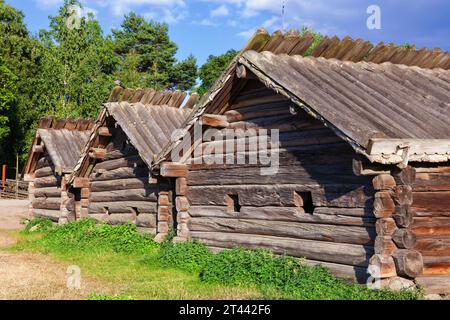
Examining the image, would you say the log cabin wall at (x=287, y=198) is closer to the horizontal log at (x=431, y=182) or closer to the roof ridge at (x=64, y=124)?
the horizontal log at (x=431, y=182)

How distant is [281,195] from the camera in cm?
1099

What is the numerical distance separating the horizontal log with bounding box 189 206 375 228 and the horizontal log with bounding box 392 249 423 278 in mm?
648

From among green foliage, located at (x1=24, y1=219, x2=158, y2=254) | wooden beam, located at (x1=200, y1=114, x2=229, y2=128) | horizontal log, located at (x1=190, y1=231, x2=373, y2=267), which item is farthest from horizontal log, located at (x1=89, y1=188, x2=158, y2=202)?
wooden beam, located at (x1=200, y1=114, x2=229, y2=128)

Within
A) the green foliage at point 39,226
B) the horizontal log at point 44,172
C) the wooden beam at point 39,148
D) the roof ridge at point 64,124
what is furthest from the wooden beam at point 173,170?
the wooden beam at point 39,148

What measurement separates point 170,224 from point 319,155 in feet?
19.6

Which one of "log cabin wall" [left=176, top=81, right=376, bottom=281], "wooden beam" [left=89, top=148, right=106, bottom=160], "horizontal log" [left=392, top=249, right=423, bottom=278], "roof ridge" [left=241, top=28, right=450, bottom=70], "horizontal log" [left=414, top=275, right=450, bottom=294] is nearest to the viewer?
"horizontal log" [left=392, top=249, right=423, bottom=278]

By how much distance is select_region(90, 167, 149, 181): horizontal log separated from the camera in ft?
53.8

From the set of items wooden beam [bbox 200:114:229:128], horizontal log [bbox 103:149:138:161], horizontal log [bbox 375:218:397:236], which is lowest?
horizontal log [bbox 375:218:397:236]

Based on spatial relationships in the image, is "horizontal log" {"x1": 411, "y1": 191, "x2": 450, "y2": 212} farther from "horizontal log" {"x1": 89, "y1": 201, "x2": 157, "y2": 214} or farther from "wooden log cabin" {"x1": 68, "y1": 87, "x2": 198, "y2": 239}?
"horizontal log" {"x1": 89, "y1": 201, "x2": 157, "y2": 214}

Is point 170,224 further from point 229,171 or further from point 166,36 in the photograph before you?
point 166,36

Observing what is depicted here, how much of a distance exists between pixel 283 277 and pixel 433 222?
2.61 m

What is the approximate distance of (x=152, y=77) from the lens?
5541cm

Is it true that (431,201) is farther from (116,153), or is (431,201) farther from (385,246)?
(116,153)

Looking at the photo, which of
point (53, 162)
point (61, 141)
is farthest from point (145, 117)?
point (61, 141)
